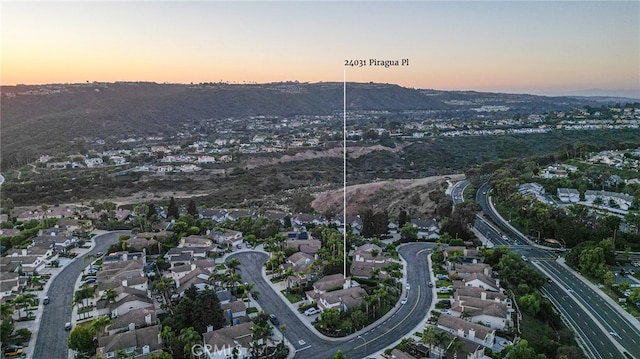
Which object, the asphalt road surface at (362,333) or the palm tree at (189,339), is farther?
the asphalt road surface at (362,333)

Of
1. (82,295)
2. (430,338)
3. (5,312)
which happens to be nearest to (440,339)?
(430,338)

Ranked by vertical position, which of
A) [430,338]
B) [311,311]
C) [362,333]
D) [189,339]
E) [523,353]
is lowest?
[362,333]

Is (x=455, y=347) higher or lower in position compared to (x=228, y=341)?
lower

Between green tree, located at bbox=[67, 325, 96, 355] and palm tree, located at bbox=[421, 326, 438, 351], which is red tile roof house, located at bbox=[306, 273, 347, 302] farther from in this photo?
green tree, located at bbox=[67, 325, 96, 355]

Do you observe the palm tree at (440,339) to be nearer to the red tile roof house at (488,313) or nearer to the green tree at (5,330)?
the red tile roof house at (488,313)

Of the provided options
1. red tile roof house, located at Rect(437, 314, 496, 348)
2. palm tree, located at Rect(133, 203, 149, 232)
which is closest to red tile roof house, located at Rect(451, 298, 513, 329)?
red tile roof house, located at Rect(437, 314, 496, 348)

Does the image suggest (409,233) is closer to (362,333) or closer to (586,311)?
(586,311)

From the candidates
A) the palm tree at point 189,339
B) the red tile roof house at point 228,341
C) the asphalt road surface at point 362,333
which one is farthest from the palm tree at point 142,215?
the red tile roof house at point 228,341
